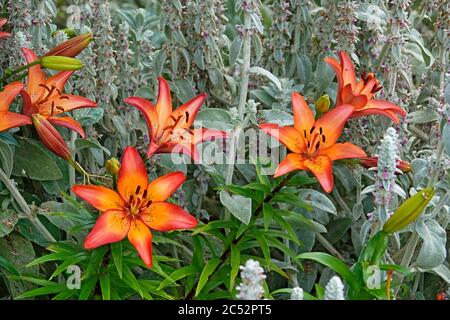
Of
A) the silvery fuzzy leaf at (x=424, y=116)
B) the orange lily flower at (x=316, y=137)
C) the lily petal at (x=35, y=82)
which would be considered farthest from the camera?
the silvery fuzzy leaf at (x=424, y=116)

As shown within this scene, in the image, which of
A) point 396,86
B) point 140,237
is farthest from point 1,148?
point 396,86

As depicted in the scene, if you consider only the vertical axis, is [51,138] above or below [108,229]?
above

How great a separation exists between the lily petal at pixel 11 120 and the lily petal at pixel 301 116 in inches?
12.9

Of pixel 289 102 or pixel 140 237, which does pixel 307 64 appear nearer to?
pixel 289 102

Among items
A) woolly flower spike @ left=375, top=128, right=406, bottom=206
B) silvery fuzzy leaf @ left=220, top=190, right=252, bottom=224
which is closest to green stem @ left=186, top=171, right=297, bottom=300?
silvery fuzzy leaf @ left=220, top=190, right=252, bottom=224

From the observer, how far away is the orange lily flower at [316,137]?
1.01 meters

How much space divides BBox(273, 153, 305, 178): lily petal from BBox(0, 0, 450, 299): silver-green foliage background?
5.3 inches

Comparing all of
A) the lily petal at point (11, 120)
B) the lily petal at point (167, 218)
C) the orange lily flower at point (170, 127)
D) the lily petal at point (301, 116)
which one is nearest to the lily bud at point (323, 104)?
the lily petal at point (301, 116)

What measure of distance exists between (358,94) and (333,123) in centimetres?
8

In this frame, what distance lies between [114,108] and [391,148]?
1.97ft

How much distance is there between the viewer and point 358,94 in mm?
1085

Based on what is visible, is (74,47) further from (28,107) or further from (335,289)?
(335,289)

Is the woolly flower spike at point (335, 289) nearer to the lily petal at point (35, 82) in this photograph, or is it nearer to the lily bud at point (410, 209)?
the lily bud at point (410, 209)

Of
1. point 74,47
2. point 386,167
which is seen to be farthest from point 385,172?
point 74,47
